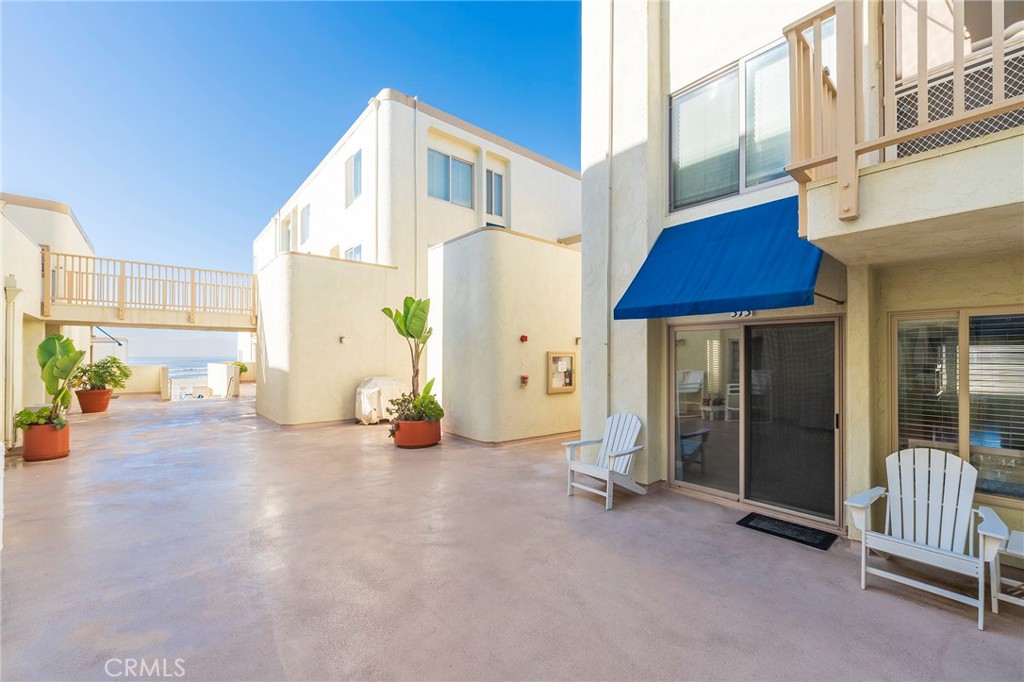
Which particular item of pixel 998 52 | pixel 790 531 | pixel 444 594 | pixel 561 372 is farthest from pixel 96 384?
pixel 998 52

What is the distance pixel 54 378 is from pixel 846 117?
39.9ft

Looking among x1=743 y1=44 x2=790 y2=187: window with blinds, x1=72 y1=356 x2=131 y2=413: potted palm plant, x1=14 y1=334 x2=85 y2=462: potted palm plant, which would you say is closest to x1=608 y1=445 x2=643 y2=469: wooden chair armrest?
x1=743 y1=44 x2=790 y2=187: window with blinds

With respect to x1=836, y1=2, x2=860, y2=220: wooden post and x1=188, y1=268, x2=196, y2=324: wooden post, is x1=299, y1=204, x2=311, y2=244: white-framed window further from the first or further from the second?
x1=836, y1=2, x2=860, y2=220: wooden post

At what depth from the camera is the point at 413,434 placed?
892 centimetres

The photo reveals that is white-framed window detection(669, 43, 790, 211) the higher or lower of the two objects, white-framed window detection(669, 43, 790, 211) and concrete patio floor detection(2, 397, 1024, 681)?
the higher

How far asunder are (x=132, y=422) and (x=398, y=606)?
13089 mm

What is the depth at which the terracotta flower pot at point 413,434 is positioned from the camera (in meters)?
8.89

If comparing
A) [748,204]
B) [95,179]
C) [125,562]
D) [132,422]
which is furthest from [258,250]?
[748,204]

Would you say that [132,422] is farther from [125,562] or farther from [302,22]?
[302,22]

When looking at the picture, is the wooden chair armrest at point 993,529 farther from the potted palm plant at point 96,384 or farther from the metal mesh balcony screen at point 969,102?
the potted palm plant at point 96,384

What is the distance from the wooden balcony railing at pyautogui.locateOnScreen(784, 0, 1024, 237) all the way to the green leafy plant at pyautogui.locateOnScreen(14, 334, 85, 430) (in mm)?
11475

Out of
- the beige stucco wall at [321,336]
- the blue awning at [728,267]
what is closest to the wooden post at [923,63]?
the blue awning at [728,267]

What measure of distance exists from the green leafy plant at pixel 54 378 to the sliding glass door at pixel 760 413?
34.9 feet

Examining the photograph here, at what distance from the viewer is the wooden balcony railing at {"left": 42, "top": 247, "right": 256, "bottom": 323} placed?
39.2 ft
